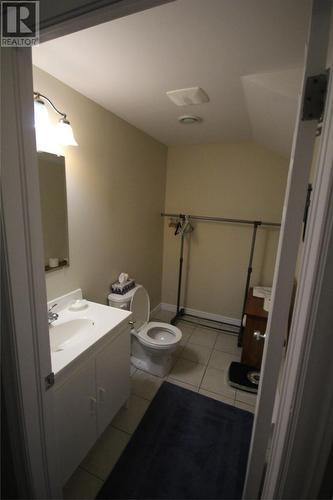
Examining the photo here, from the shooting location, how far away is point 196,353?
7.95 ft

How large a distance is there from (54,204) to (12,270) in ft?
3.12

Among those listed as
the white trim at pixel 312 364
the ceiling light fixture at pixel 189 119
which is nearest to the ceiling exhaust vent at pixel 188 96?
the ceiling light fixture at pixel 189 119

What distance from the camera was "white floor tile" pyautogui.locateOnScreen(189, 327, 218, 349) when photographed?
2611mm

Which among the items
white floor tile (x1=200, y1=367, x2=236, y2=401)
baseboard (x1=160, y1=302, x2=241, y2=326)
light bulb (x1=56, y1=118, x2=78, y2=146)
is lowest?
white floor tile (x1=200, y1=367, x2=236, y2=401)

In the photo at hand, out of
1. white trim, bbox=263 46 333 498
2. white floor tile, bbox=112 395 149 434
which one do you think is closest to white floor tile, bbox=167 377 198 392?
white floor tile, bbox=112 395 149 434

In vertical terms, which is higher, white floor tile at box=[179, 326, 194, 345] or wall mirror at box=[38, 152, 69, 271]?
wall mirror at box=[38, 152, 69, 271]

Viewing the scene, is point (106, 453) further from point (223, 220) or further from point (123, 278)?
point (223, 220)

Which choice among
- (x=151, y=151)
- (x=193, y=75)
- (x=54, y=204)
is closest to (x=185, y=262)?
(x=151, y=151)

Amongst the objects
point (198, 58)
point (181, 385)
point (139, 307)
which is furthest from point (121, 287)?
point (198, 58)

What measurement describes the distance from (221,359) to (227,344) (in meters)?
0.30

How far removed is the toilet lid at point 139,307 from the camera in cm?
214

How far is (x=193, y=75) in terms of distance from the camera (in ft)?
4.33

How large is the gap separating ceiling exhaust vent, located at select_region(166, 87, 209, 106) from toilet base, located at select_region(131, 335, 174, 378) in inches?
77.5

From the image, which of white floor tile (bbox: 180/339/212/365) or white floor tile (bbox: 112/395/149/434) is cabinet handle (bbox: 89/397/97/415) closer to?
white floor tile (bbox: 112/395/149/434)
